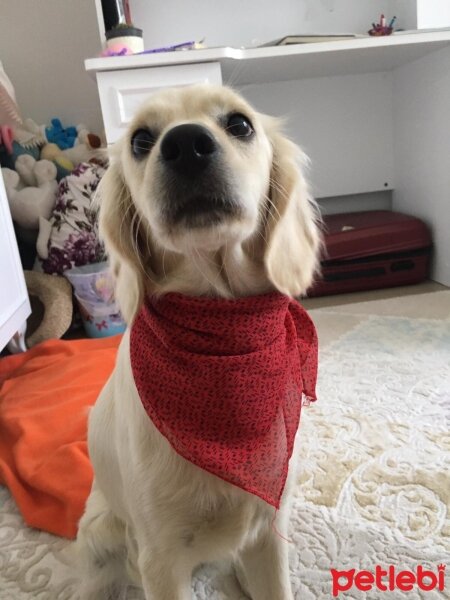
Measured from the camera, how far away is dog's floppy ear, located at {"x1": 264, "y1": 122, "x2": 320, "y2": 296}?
0.73 metres

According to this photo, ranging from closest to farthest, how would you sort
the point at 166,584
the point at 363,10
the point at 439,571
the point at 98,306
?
1. the point at 166,584
2. the point at 439,571
3. the point at 98,306
4. the point at 363,10

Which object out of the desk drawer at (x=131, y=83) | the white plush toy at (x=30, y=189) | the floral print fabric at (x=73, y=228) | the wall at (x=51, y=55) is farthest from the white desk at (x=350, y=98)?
the wall at (x=51, y=55)

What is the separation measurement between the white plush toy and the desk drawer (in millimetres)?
527

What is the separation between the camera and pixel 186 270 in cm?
73

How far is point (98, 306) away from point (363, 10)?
74.0 inches

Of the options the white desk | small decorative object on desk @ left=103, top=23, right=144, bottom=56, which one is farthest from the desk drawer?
small decorative object on desk @ left=103, top=23, right=144, bottom=56

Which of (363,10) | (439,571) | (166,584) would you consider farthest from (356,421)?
(363,10)

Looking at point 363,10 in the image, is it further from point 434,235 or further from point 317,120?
point 434,235

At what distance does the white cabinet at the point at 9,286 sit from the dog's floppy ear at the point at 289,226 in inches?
41.5

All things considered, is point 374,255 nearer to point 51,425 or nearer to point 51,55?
point 51,425

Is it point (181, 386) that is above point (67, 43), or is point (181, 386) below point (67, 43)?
below

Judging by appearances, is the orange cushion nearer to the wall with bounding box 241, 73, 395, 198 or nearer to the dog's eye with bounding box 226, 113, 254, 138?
the dog's eye with bounding box 226, 113, 254, 138

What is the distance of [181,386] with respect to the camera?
710mm

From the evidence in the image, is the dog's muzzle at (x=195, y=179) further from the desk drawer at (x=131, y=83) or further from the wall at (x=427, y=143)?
the wall at (x=427, y=143)
